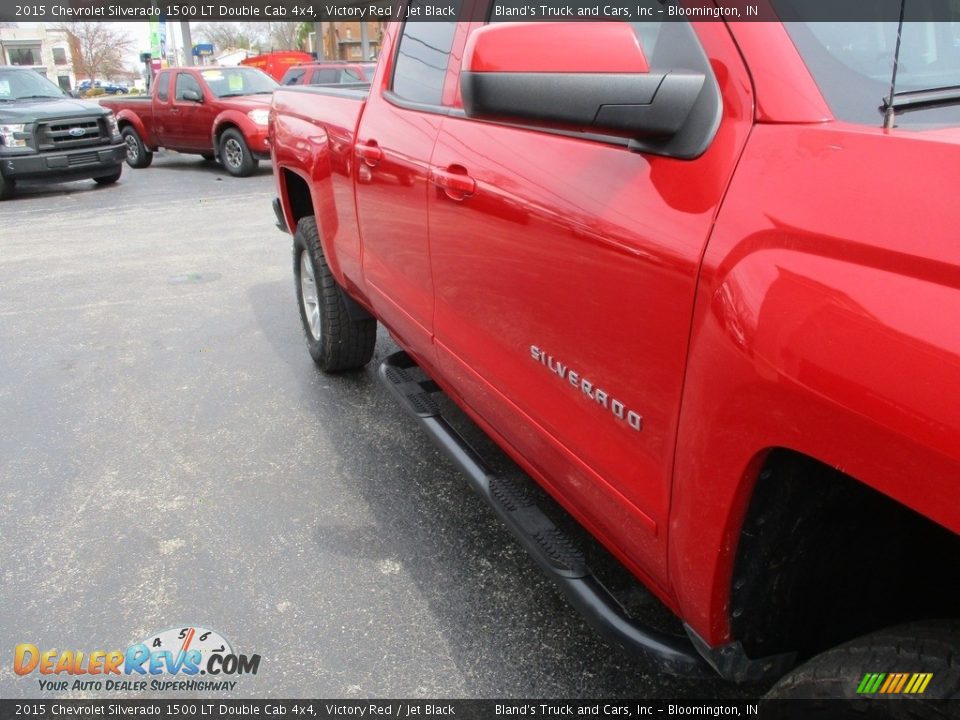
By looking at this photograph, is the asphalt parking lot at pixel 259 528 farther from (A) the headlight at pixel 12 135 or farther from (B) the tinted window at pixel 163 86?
(B) the tinted window at pixel 163 86

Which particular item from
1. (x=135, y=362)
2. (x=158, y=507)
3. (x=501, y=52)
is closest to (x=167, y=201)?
(x=135, y=362)

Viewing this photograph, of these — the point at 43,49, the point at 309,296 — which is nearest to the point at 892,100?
the point at 309,296

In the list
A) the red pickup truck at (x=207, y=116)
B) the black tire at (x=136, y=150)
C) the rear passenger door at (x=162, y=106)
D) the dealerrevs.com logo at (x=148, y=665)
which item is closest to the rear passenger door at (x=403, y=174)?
the dealerrevs.com logo at (x=148, y=665)

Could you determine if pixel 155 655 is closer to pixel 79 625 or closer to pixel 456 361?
pixel 79 625

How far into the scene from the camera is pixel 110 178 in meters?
12.6

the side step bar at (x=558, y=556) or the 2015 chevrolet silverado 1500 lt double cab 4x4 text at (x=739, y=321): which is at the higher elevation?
the 2015 chevrolet silverado 1500 lt double cab 4x4 text at (x=739, y=321)

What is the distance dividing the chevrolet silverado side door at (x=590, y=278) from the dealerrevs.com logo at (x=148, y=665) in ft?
3.56

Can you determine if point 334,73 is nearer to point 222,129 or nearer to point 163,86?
point 222,129

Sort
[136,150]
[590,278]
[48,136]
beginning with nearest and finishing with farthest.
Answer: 1. [590,278]
2. [48,136]
3. [136,150]

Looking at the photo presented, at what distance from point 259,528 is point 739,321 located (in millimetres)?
2244

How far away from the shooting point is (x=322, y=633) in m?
2.39

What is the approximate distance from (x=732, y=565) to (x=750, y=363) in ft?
1.33

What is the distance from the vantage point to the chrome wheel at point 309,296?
163 inches

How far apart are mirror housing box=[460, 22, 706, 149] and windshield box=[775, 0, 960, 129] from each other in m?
0.22
